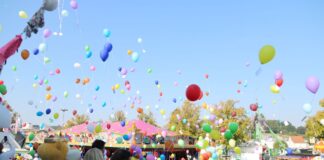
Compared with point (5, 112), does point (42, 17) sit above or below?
above

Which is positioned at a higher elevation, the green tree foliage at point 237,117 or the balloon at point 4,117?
the green tree foliage at point 237,117

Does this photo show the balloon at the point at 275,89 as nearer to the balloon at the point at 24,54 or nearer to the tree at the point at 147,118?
the balloon at the point at 24,54

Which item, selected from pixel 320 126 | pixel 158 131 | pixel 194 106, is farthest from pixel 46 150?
pixel 320 126

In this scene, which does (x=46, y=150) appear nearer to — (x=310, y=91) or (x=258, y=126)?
(x=310, y=91)

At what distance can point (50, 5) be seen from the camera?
5.76m

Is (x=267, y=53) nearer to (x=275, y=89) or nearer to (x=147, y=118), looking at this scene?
(x=275, y=89)

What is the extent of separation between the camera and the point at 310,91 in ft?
27.5

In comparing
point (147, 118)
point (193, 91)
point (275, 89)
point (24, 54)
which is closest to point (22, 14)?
point (24, 54)

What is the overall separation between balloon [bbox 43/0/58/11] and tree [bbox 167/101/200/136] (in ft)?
70.0

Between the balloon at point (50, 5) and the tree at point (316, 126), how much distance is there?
26.3 metres

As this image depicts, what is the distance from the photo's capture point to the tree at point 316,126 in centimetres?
2786

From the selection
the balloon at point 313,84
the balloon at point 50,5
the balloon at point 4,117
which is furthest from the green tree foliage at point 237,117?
the balloon at point 4,117

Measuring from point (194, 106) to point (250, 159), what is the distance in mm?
9630

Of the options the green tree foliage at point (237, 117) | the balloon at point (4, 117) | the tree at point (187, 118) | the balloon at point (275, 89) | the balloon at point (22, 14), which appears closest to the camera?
the balloon at point (4, 117)
